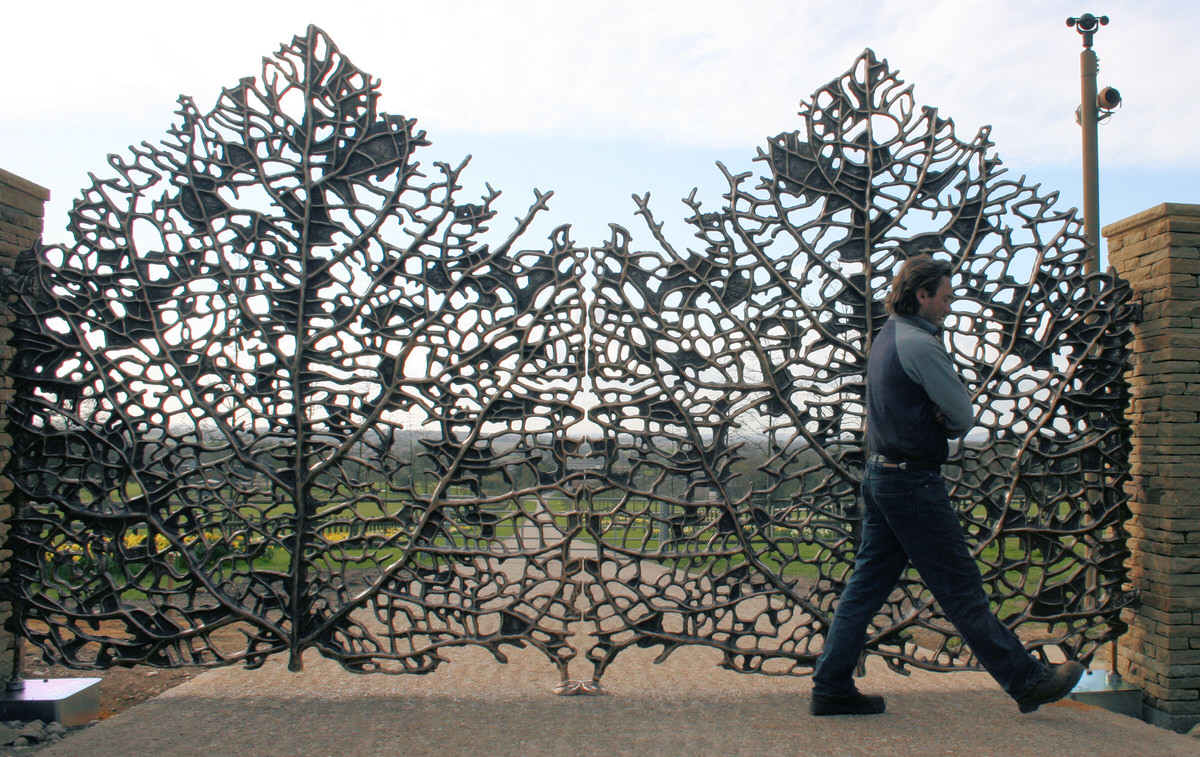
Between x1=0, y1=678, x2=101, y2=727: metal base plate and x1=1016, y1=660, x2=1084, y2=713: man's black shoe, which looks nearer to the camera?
x1=1016, y1=660, x2=1084, y2=713: man's black shoe

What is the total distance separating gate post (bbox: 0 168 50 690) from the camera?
4.07 metres

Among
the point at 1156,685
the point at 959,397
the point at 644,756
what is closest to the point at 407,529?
the point at 644,756

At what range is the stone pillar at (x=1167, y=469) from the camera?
4.05m

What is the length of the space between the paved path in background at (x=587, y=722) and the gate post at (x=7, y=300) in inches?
31.1

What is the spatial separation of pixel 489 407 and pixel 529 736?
1598 mm

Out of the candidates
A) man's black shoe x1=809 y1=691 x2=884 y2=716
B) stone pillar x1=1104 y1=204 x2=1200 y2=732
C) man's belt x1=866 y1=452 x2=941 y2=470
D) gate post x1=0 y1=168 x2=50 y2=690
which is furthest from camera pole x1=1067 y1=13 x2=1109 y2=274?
gate post x1=0 y1=168 x2=50 y2=690

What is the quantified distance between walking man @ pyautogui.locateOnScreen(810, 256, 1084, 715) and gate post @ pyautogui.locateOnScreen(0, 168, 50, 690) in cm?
425

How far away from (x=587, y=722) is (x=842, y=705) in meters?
1.25

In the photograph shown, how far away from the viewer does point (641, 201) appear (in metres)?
4.17

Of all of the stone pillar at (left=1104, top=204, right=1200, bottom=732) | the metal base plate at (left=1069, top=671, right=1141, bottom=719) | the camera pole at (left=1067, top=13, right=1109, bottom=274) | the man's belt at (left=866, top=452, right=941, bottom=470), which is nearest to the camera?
the man's belt at (left=866, top=452, right=941, bottom=470)

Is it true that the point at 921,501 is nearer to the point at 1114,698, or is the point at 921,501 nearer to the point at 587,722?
the point at 587,722

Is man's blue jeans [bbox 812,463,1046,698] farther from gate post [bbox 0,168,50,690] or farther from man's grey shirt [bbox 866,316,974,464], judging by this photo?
gate post [bbox 0,168,50,690]

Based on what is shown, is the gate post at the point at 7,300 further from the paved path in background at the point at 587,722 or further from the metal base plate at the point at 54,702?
the paved path in background at the point at 587,722

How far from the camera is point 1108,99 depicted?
6.41 meters
